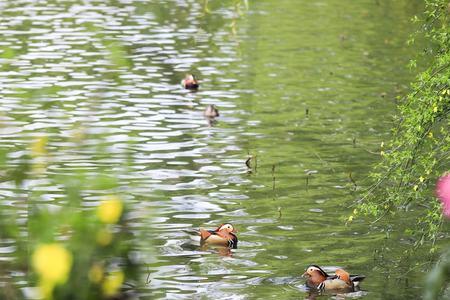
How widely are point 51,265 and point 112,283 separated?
1.59ft

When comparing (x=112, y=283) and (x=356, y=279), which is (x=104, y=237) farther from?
(x=356, y=279)

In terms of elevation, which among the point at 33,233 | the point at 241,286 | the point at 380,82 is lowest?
the point at 380,82

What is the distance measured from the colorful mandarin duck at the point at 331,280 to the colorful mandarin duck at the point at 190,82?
1599 cm

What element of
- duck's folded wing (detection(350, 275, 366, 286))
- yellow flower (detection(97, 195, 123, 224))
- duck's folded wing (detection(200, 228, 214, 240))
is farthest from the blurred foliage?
duck's folded wing (detection(200, 228, 214, 240))

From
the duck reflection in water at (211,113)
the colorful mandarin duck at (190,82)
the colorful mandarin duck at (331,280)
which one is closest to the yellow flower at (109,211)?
the colorful mandarin duck at (331,280)

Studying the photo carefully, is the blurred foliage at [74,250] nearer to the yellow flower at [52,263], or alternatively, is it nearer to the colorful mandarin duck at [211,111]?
the yellow flower at [52,263]

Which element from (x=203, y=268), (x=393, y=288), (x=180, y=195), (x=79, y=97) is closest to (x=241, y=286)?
(x=203, y=268)

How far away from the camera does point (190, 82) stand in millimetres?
29391

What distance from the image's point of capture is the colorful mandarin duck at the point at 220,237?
1521 cm

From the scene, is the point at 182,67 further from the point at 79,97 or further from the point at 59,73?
the point at 79,97

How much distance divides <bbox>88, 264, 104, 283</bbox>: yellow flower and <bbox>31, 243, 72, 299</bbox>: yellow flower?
32cm

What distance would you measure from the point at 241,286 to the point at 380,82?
1833 cm

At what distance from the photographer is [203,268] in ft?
48.5

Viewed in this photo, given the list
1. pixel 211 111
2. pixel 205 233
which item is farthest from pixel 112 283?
pixel 211 111
